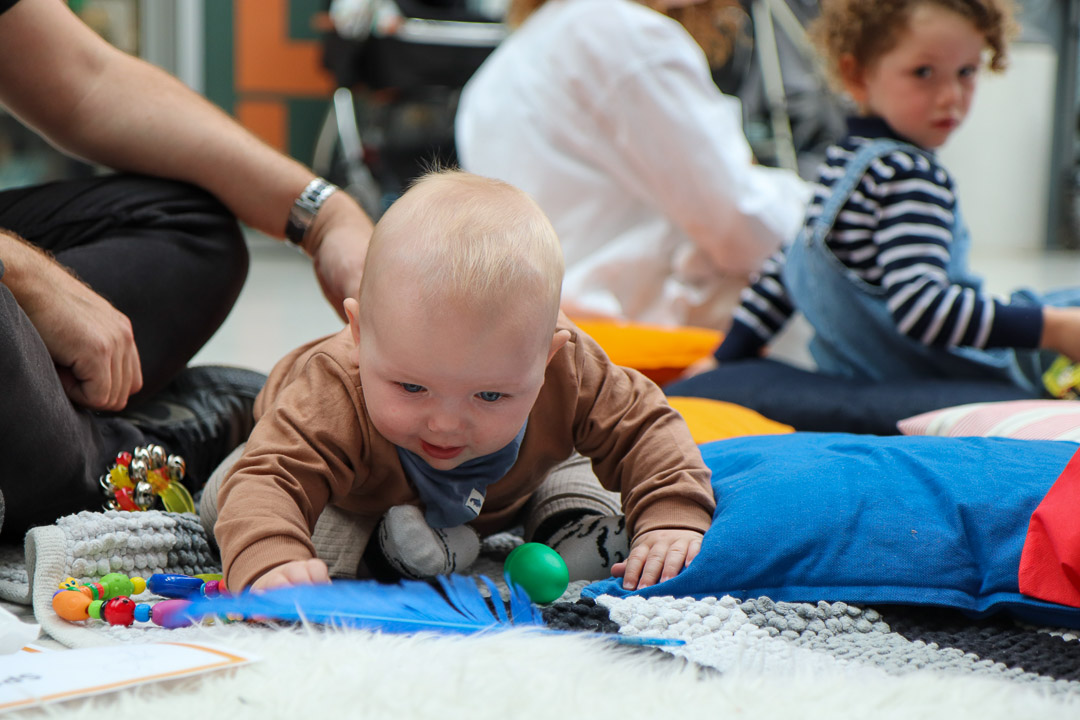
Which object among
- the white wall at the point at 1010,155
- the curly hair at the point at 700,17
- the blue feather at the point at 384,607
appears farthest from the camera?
the white wall at the point at 1010,155

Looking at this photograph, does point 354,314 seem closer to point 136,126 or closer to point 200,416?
point 200,416

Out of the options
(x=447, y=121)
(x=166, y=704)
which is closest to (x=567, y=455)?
(x=166, y=704)

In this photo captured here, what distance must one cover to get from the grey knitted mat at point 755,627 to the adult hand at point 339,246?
31cm

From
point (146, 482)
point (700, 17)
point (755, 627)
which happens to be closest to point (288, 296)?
point (700, 17)

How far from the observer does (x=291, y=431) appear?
2.54 feet

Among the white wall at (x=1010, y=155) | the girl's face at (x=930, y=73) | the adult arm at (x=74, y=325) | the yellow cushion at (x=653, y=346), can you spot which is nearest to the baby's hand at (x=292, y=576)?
the adult arm at (x=74, y=325)

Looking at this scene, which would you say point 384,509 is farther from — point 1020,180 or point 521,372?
point 1020,180

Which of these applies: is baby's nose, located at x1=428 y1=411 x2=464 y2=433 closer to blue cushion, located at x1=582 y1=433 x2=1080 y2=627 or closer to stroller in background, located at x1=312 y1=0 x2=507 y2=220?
blue cushion, located at x1=582 y1=433 x2=1080 y2=627

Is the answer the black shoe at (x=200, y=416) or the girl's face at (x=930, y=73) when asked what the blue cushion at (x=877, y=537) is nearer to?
the black shoe at (x=200, y=416)

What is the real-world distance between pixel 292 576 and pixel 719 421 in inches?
26.8

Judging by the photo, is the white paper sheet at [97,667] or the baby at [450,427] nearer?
the white paper sheet at [97,667]

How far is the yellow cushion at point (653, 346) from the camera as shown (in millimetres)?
1622

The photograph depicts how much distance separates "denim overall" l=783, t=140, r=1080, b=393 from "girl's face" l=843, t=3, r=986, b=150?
0.05 metres

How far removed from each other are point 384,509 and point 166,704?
35 centimetres
